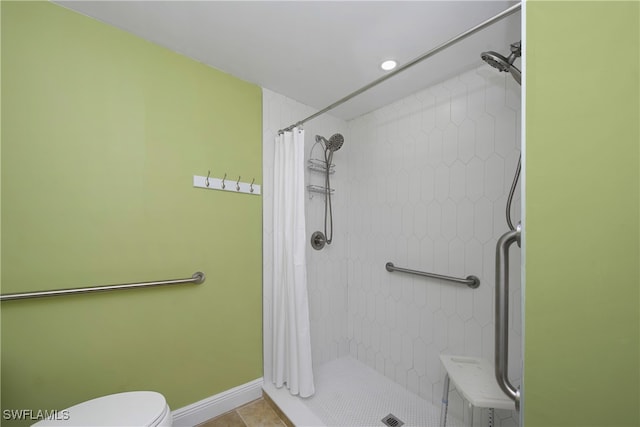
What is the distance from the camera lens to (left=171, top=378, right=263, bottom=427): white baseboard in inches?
51.6

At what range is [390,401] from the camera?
1575mm

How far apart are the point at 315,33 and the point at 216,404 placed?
215 cm

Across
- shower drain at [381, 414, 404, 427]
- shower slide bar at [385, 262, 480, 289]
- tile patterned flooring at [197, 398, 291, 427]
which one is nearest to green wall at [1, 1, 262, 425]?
tile patterned flooring at [197, 398, 291, 427]

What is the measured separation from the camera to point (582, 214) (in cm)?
44

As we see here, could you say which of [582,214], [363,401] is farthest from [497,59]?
[363,401]

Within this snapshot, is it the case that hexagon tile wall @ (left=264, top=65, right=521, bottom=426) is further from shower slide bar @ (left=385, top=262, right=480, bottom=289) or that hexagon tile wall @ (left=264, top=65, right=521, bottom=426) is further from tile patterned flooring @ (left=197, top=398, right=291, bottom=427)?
tile patterned flooring @ (left=197, top=398, right=291, bottom=427)

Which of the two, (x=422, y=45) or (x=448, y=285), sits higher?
(x=422, y=45)

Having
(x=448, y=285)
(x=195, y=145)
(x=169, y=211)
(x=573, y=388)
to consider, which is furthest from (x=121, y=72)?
(x=448, y=285)

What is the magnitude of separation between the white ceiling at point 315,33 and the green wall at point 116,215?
0.13m

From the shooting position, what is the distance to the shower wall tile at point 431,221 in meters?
1.35

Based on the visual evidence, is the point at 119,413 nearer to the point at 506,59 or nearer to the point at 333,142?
the point at 333,142

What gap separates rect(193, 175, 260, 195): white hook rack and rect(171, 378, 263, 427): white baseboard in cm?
125

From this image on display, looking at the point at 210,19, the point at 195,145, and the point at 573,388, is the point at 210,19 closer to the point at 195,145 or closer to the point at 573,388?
the point at 195,145

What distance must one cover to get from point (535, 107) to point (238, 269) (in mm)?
1541
